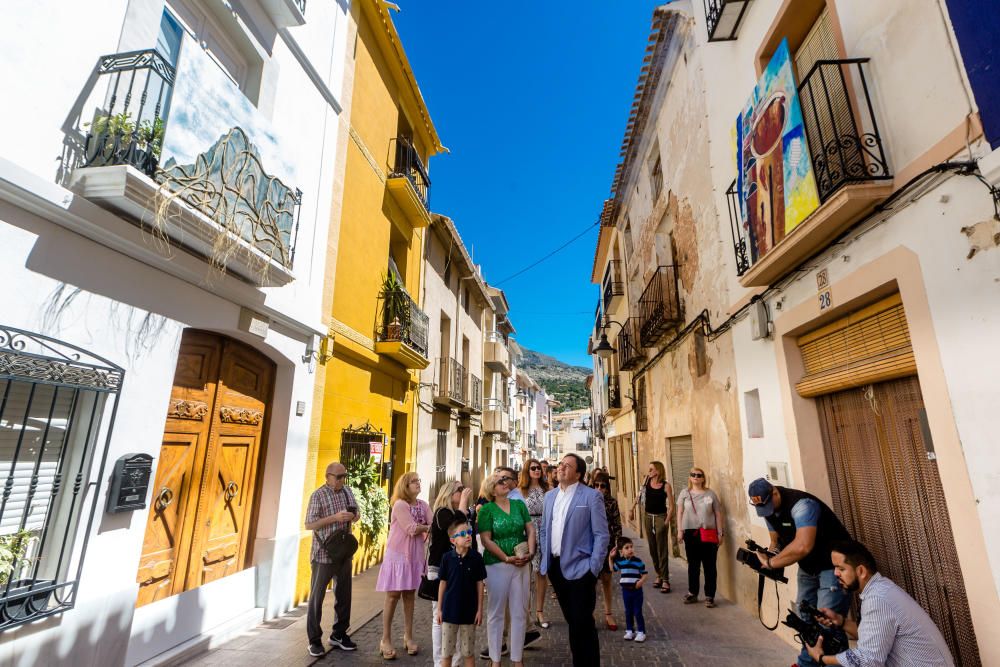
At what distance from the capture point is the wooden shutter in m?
3.52

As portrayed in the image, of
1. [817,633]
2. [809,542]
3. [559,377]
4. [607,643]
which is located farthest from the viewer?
[559,377]

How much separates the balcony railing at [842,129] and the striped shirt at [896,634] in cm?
272

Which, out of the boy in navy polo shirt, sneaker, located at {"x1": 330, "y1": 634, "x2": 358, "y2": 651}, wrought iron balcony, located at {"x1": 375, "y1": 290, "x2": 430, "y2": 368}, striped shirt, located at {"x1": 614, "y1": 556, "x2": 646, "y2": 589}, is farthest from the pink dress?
wrought iron balcony, located at {"x1": 375, "y1": 290, "x2": 430, "y2": 368}

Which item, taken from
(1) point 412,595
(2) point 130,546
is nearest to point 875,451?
(1) point 412,595

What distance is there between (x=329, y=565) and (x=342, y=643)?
2.43ft

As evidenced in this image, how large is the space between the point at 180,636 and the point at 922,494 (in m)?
6.23

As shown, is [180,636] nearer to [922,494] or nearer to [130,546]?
[130,546]

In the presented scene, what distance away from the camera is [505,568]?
157 inches

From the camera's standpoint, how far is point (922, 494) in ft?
11.0

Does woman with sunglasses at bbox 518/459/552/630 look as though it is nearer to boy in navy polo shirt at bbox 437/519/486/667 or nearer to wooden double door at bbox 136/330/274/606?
boy in navy polo shirt at bbox 437/519/486/667

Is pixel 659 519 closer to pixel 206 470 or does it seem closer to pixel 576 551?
pixel 576 551

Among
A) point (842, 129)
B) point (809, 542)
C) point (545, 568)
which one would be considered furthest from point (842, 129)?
point (545, 568)

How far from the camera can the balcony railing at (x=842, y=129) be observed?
11.5ft

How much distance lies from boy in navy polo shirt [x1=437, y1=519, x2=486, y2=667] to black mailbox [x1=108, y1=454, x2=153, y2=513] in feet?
8.21
